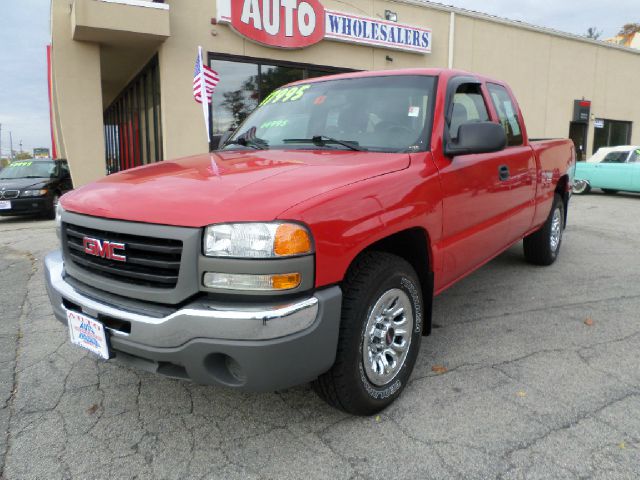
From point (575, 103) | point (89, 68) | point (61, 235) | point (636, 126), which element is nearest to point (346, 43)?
point (89, 68)

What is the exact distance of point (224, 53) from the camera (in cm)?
1188

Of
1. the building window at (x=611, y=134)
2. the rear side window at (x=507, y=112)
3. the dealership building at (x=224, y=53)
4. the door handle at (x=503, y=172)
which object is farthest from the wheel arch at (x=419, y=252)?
the building window at (x=611, y=134)

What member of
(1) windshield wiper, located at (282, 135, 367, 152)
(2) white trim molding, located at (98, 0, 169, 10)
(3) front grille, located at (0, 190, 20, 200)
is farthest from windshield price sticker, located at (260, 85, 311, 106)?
(3) front grille, located at (0, 190, 20, 200)

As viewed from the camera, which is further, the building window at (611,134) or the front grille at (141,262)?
the building window at (611,134)

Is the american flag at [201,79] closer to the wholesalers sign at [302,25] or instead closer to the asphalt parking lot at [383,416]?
the wholesalers sign at [302,25]

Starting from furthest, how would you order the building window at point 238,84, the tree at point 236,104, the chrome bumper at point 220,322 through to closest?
1. the tree at point 236,104
2. the building window at point 238,84
3. the chrome bumper at point 220,322

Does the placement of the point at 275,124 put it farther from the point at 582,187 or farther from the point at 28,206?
the point at 582,187

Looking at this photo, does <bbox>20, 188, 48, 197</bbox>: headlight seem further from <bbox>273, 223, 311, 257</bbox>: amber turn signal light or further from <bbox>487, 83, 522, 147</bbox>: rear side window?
<bbox>273, 223, 311, 257</bbox>: amber turn signal light

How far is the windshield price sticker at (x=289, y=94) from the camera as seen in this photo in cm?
385

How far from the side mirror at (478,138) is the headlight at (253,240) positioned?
147 cm

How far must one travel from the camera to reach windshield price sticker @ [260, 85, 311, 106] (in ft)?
12.6

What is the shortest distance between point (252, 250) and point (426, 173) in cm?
128

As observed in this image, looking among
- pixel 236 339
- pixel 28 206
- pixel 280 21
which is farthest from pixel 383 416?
pixel 280 21

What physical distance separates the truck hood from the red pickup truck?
1 cm
